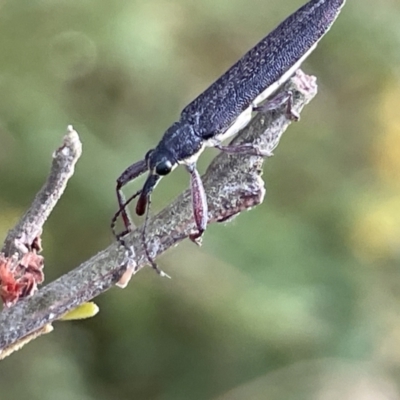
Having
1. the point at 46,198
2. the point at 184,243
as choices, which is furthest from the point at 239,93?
the point at 184,243

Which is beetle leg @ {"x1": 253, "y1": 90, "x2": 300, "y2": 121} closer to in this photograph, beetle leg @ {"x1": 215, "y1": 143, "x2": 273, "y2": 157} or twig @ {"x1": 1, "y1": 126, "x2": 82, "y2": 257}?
beetle leg @ {"x1": 215, "y1": 143, "x2": 273, "y2": 157}

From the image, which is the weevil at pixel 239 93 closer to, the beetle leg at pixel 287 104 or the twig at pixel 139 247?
the beetle leg at pixel 287 104

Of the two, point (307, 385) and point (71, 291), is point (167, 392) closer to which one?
point (307, 385)

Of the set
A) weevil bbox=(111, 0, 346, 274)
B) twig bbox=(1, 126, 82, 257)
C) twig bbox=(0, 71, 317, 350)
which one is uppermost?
weevil bbox=(111, 0, 346, 274)

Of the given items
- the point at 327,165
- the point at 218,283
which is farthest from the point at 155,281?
the point at 327,165

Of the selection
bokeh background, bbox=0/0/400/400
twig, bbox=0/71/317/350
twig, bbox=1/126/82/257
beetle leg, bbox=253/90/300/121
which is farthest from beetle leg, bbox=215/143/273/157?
bokeh background, bbox=0/0/400/400

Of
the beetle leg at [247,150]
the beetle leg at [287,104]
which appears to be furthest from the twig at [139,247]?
the beetle leg at [287,104]
